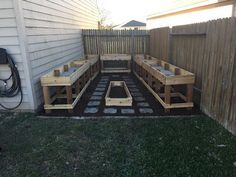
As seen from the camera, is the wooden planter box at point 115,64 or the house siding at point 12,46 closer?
the house siding at point 12,46

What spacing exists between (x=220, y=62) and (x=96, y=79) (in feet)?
15.6

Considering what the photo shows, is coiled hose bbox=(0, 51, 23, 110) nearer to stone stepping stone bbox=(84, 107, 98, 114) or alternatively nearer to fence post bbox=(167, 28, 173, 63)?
stone stepping stone bbox=(84, 107, 98, 114)

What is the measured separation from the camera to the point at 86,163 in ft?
8.51

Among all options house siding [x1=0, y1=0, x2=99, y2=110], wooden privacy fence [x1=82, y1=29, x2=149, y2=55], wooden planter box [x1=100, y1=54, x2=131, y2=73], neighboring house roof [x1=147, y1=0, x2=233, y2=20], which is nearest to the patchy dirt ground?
house siding [x1=0, y1=0, x2=99, y2=110]

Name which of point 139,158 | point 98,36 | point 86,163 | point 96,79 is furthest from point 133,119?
point 98,36

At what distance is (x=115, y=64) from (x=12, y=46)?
5.82 metres

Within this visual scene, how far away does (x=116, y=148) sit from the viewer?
291 centimetres

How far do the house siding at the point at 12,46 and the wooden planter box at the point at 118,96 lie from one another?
170 cm

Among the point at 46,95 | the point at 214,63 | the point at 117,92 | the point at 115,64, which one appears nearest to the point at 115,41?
the point at 115,64

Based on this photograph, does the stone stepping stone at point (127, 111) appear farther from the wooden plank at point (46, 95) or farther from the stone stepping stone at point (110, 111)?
the wooden plank at point (46, 95)

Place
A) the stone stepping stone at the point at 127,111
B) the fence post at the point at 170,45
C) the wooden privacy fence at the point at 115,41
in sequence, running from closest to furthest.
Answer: the stone stepping stone at the point at 127,111
the fence post at the point at 170,45
the wooden privacy fence at the point at 115,41

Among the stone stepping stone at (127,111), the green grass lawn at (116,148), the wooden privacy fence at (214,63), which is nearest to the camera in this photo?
the green grass lawn at (116,148)

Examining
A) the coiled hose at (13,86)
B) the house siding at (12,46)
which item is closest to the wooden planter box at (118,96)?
the house siding at (12,46)

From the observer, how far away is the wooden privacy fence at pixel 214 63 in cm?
322
